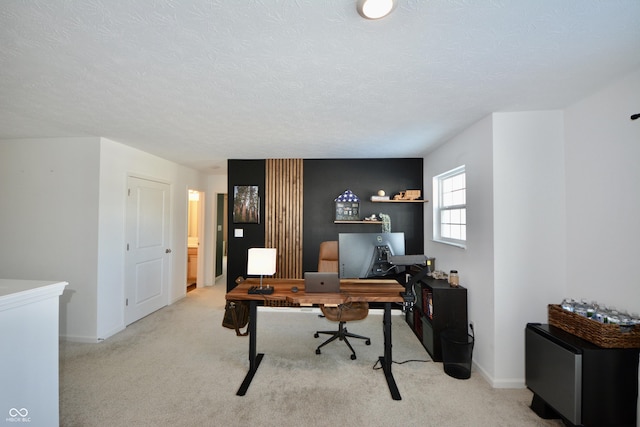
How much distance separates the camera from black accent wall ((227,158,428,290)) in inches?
169

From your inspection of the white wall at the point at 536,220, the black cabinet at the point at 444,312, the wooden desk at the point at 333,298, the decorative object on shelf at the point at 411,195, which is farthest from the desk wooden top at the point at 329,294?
the decorative object on shelf at the point at 411,195

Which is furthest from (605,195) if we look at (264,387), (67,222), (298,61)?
(67,222)

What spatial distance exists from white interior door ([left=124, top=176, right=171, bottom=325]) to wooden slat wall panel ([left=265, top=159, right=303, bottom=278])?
5.42ft

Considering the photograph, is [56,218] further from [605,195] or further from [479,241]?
[605,195]

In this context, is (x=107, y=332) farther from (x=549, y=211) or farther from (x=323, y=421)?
(x=549, y=211)

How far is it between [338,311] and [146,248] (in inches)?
118

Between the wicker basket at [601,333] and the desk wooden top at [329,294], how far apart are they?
1.16 metres

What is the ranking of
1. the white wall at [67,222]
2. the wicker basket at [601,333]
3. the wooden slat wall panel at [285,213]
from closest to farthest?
the wicker basket at [601,333] → the white wall at [67,222] → the wooden slat wall panel at [285,213]

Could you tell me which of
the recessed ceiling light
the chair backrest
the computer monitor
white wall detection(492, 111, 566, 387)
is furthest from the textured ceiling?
the chair backrest

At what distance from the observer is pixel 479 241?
2.61m

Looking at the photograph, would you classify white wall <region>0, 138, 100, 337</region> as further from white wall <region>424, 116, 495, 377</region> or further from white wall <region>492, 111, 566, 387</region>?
white wall <region>492, 111, 566, 387</region>

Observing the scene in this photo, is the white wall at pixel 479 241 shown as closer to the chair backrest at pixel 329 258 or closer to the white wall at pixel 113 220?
the chair backrest at pixel 329 258

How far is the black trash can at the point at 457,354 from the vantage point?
8.28 ft

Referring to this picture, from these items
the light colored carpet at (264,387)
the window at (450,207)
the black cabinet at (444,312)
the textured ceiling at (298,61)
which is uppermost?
the textured ceiling at (298,61)
